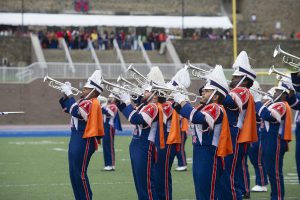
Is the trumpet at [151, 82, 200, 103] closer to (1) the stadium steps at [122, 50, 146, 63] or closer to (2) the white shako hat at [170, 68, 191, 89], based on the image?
(2) the white shako hat at [170, 68, 191, 89]

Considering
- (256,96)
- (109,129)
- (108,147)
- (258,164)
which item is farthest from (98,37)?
(256,96)

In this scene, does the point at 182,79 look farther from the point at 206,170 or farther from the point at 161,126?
the point at 206,170

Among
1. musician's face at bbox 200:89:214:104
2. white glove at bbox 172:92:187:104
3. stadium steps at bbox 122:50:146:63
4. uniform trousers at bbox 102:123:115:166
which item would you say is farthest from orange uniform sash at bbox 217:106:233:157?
Answer: stadium steps at bbox 122:50:146:63

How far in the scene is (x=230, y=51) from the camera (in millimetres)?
42719

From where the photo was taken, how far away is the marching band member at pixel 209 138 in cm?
1131

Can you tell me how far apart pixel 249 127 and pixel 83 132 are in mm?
2269

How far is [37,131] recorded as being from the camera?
29797 mm

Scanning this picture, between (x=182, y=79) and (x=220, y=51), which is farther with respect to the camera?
(x=220, y=51)

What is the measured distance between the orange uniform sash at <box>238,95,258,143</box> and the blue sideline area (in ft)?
52.5

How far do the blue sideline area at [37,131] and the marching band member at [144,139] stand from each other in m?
16.1

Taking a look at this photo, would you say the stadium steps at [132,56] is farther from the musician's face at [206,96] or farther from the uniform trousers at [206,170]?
the uniform trousers at [206,170]

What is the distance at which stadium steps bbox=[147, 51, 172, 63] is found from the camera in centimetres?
4072

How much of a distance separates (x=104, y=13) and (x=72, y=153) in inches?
1439

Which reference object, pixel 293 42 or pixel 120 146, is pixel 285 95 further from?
pixel 293 42
